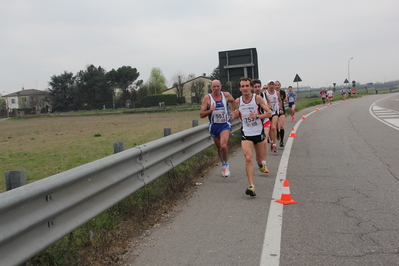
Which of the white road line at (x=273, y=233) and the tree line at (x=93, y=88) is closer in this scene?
the white road line at (x=273, y=233)

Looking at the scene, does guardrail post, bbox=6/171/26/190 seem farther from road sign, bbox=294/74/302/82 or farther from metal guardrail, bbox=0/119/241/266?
road sign, bbox=294/74/302/82

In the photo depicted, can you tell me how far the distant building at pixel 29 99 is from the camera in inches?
4736

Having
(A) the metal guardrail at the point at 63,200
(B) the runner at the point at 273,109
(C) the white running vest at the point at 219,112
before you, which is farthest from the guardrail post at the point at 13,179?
(B) the runner at the point at 273,109

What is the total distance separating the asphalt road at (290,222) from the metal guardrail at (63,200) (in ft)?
2.10

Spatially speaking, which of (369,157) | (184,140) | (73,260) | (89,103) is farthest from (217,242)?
(89,103)

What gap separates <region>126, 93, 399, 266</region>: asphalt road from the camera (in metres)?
4.12

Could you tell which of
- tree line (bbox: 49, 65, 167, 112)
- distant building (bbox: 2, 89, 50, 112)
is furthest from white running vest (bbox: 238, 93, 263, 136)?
distant building (bbox: 2, 89, 50, 112)

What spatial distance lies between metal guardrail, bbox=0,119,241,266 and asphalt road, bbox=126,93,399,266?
64cm

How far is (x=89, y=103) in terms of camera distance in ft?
319

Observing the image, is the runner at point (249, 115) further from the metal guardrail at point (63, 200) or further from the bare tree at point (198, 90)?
the bare tree at point (198, 90)

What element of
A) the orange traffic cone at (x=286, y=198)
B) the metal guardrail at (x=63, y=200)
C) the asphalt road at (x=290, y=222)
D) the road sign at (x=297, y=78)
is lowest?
the asphalt road at (x=290, y=222)

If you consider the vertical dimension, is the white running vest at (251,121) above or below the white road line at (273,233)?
above

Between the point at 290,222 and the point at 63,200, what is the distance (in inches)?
103

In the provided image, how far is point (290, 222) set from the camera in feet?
16.8
